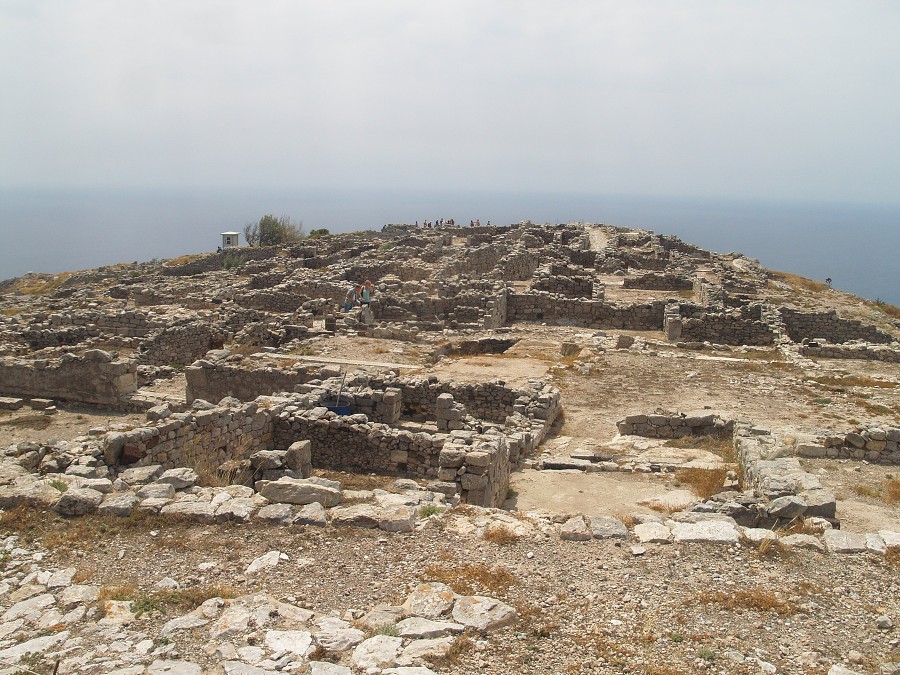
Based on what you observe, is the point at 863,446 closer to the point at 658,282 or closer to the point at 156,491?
the point at 156,491

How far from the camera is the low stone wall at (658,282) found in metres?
35.3

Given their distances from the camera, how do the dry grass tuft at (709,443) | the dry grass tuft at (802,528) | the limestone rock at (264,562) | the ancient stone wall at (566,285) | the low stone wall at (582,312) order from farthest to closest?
the ancient stone wall at (566,285) → the low stone wall at (582,312) → the dry grass tuft at (709,443) → the dry grass tuft at (802,528) → the limestone rock at (264,562)

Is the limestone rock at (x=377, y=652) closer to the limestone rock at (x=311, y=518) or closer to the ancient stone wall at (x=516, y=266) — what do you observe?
the limestone rock at (x=311, y=518)

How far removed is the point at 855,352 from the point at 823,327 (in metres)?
5.46

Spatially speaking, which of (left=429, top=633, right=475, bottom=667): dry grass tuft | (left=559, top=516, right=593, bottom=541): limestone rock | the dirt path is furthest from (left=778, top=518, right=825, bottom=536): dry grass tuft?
(left=429, top=633, right=475, bottom=667): dry grass tuft

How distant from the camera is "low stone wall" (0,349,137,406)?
1895 cm

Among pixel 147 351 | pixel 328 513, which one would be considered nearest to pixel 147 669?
pixel 328 513

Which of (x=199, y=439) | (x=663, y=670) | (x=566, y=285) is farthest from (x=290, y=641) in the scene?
(x=566, y=285)

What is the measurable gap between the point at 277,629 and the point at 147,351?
19.8 m

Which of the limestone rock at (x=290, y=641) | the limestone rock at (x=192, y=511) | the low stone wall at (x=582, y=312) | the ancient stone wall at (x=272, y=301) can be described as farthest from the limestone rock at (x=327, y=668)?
the ancient stone wall at (x=272, y=301)

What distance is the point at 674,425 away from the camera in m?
15.1

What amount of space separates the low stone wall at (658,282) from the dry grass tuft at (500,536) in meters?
28.9

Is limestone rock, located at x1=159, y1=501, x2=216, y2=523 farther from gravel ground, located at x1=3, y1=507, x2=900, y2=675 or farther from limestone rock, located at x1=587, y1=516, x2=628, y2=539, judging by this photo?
limestone rock, located at x1=587, y1=516, x2=628, y2=539

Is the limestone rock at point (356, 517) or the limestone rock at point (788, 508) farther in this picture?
the limestone rock at point (788, 508)
